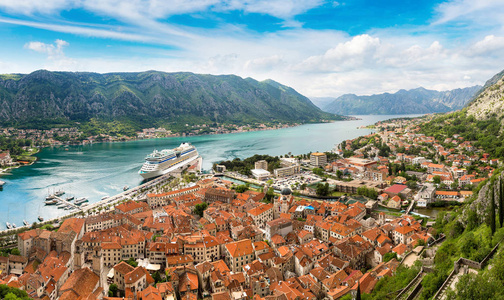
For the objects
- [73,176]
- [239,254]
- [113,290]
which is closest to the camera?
[113,290]

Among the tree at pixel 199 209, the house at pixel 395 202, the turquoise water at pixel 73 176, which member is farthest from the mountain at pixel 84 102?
the house at pixel 395 202

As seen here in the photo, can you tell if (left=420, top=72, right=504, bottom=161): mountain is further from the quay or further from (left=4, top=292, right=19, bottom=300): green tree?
(left=4, top=292, right=19, bottom=300): green tree

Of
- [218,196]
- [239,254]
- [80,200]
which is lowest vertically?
[80,200]

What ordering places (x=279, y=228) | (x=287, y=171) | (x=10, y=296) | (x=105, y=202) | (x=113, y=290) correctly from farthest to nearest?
(x=287, y=171) < (x=105, y=202) < (x=279, y=228) < (x=113, y=290) < (x=10, y=296)

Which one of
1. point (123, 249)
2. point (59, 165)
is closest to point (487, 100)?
point (123, 249)

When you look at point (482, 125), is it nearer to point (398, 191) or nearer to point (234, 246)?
point (398, 191)

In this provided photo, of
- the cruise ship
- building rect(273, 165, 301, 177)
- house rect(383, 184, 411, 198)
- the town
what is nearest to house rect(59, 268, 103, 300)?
the town

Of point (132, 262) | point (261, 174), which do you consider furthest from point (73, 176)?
point (132, 262)

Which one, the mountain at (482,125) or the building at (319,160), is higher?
the mountain at (482,125)

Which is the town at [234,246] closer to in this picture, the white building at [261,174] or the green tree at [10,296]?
the green tree at [10,296]

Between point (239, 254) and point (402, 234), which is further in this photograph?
point (402, 234)
